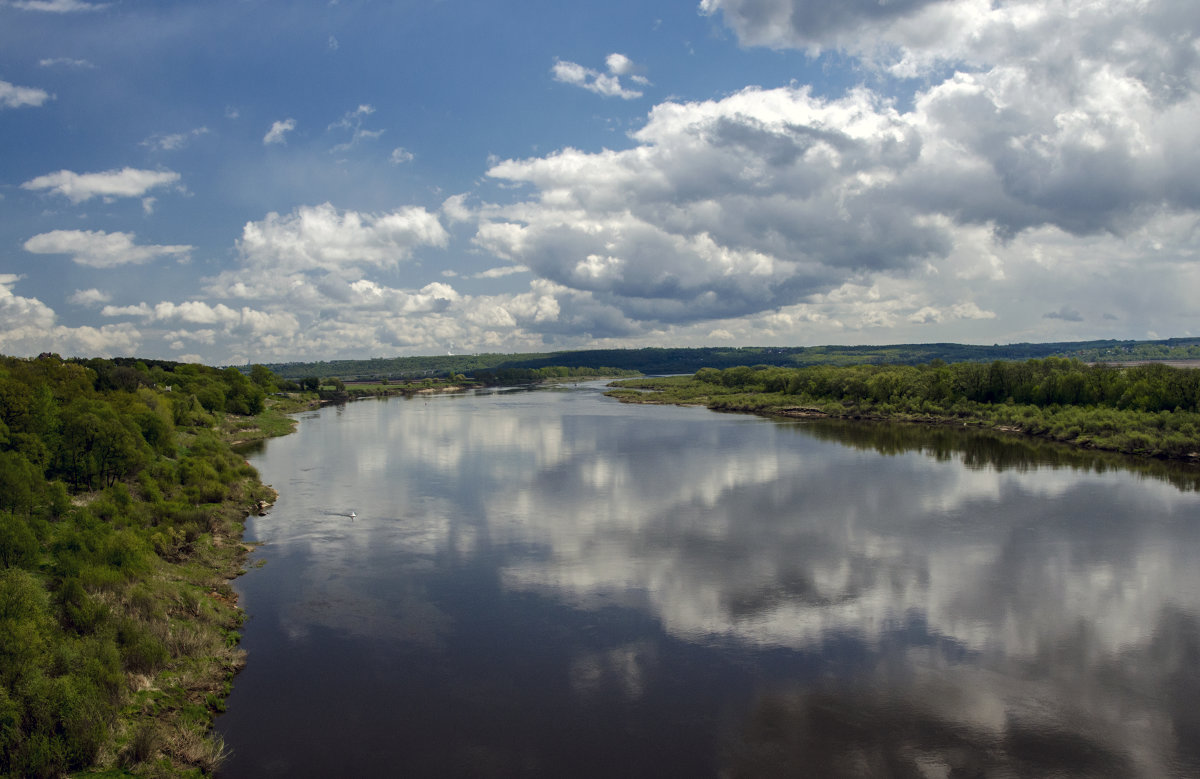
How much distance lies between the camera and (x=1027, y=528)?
81.9 feet

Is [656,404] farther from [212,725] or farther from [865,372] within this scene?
[212,725]

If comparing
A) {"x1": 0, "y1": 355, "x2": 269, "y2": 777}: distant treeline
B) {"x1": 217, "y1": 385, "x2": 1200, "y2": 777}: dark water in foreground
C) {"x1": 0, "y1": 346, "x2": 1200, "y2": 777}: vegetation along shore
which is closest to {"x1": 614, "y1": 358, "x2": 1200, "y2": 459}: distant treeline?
{"x1": 0, "y1": 346, "x2": 1200, "y2": 777}: vegetation along shore

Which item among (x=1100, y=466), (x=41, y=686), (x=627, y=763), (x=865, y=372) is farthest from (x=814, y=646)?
(x=865, y=372)

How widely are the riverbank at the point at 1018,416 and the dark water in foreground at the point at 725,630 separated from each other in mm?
9744

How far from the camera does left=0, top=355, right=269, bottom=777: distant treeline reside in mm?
10531

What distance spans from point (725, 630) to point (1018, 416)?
4937 centimetres

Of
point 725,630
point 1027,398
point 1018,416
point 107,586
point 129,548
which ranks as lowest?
point 725,630

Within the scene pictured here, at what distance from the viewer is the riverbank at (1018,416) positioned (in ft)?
138

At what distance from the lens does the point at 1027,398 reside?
60094mm

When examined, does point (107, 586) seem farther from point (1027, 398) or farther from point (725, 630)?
point (1027, 398)

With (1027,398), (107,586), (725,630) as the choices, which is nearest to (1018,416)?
(1027,398)

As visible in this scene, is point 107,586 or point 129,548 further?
point 129,548

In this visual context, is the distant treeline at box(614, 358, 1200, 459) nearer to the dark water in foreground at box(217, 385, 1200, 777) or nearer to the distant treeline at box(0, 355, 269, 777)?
the dark water in foreground at box(217, 385, 1200, 777)

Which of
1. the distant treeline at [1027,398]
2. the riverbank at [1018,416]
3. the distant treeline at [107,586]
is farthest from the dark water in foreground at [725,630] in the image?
the distant treeline at [1027,398]
